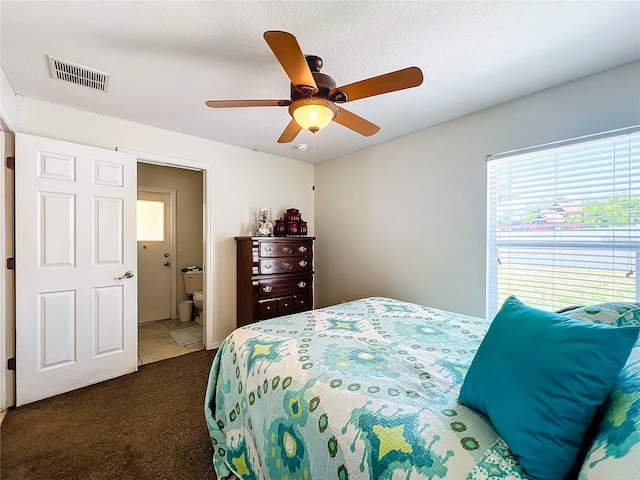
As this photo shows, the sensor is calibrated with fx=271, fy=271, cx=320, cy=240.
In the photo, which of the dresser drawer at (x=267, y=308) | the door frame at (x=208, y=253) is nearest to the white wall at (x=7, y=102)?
the door frame at (x=208, y=253)

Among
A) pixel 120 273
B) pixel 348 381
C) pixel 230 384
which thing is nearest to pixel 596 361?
pixel 348 381

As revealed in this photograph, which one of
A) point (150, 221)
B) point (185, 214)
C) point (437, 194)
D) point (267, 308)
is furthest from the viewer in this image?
point (185, 214)

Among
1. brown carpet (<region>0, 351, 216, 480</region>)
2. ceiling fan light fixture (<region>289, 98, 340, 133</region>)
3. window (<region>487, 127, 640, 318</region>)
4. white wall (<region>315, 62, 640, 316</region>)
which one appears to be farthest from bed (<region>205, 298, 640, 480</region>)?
ceiling fan light fixture (<region>289, 98, 340, 133</region>)

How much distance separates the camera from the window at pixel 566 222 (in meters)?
1.76

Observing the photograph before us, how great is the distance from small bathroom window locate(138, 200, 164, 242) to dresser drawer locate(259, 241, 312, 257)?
2.19 metres

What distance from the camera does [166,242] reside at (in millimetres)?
4305

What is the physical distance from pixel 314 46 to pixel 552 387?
1860 mm

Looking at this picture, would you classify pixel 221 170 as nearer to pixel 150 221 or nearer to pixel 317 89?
pixel 150 221

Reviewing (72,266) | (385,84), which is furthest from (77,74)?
(385,84)

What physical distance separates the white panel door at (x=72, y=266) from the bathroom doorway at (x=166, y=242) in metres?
1.35

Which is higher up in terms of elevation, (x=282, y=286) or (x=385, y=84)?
(x=385, y=84)

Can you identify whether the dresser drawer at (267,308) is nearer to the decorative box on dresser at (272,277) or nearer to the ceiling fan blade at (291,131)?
the decorative box on dresser at (272,277)

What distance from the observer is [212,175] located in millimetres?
3141

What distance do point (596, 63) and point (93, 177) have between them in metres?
3.84
